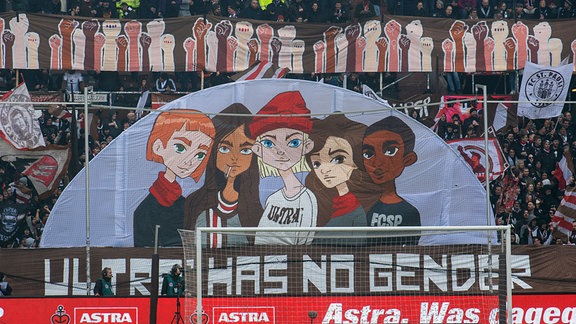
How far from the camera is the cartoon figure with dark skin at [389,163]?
20094mm

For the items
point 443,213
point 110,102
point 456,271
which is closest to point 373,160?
point 443,213

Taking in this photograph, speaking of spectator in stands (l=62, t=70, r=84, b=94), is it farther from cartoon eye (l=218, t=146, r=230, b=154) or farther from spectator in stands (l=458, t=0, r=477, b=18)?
spectator in stands (l=458, t=0, r=477, b=18)

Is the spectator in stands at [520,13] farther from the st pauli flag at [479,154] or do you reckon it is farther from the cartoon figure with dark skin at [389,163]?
the cartoon figure with dark skin at [389,163]

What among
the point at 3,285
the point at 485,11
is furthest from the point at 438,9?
the point at 3,285

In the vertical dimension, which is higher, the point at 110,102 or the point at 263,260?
the point at 110,102

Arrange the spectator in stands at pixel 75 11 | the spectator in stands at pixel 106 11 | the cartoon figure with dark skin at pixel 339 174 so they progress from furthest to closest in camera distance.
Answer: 1. the spectator in stands at pixel 106 11
2. the spectator in stands at pixel 75 11
3. the cartoon figure with dark skin at pixel 339 174

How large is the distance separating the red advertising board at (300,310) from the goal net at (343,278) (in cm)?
2

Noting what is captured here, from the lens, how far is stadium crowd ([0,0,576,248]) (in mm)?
20672

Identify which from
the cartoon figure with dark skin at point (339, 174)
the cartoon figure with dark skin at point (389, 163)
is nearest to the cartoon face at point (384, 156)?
the cartoon figure with dark skin at point (389, 163)

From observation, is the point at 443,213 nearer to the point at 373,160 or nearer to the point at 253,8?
the point at 373,160

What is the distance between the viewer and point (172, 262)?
18.6 metres

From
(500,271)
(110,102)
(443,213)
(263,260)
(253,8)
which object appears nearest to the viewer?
(500,271)

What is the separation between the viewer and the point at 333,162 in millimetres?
20375

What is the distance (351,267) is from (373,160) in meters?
2.86
